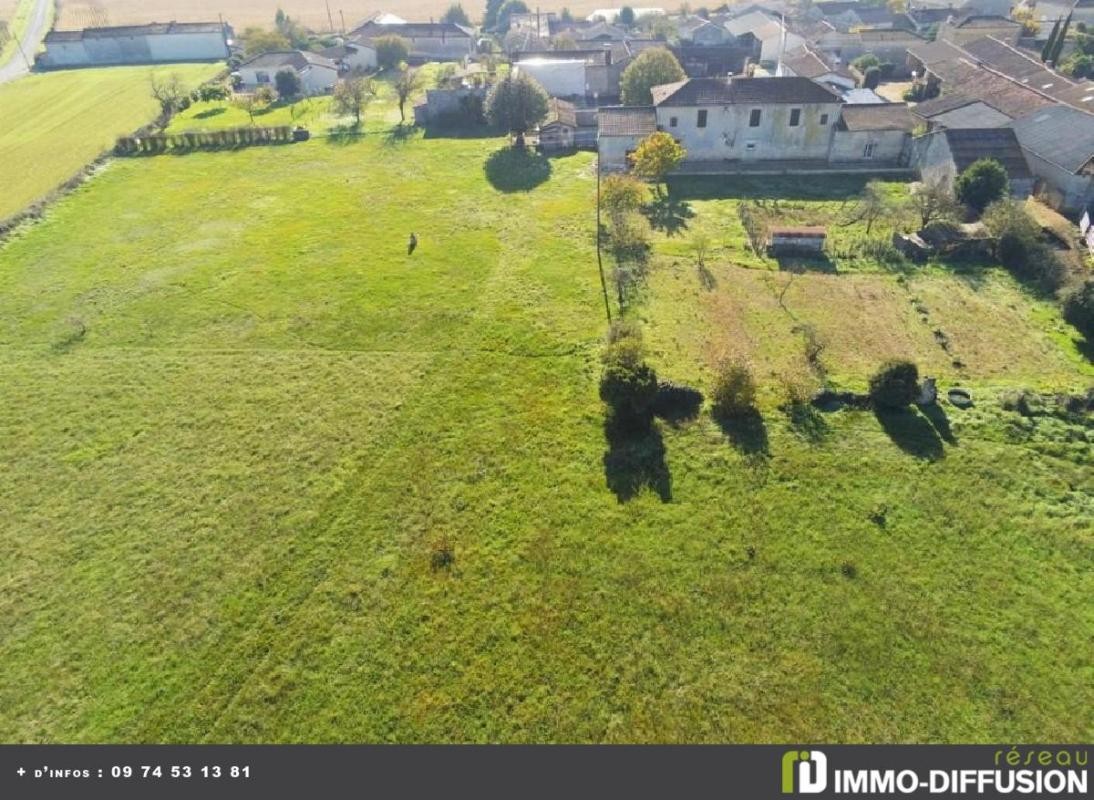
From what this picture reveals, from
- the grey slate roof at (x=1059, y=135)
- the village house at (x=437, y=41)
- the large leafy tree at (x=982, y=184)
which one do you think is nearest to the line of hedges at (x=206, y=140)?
the village house at (x=437, y=41)

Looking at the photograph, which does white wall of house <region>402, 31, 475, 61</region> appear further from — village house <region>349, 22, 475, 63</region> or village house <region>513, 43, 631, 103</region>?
village house <region>513, 43, 631, 103</region>

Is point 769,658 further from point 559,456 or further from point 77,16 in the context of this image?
point 77,16

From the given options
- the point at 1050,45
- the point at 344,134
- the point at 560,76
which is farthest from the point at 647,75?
the point at 1050,45

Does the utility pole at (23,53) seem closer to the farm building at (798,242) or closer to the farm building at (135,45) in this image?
the farm building at (135,45)

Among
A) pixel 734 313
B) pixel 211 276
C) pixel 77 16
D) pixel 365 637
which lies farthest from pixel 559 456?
pixel 77 16

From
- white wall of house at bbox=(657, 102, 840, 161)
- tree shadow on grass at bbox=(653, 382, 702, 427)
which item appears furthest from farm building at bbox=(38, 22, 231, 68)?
tree shadow on grass at bbox=(653, 382, 702, 427)

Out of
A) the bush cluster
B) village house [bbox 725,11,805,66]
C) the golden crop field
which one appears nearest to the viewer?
the bush cluster

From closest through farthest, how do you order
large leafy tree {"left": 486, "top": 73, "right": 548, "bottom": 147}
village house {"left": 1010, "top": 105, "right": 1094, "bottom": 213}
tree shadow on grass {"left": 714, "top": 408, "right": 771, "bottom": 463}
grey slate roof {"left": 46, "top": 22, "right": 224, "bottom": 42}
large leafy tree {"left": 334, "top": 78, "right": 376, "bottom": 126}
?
tree shadow on grass {"left": 714, "top": 408, "right": 771, "bottom": 463}, village house {"left": 1010, "top": 105, "right": 1094, "bottom": 213}, large leafy tree {"left": 486, "top": 73, "right": 548, "bottom": 147}, large leafy tree {"left": 334, "top": 78, "right": 376, "bottom": 126}, grey slate roof {"left": 46, "top": 22, "right": 224, "bottom": 42}
